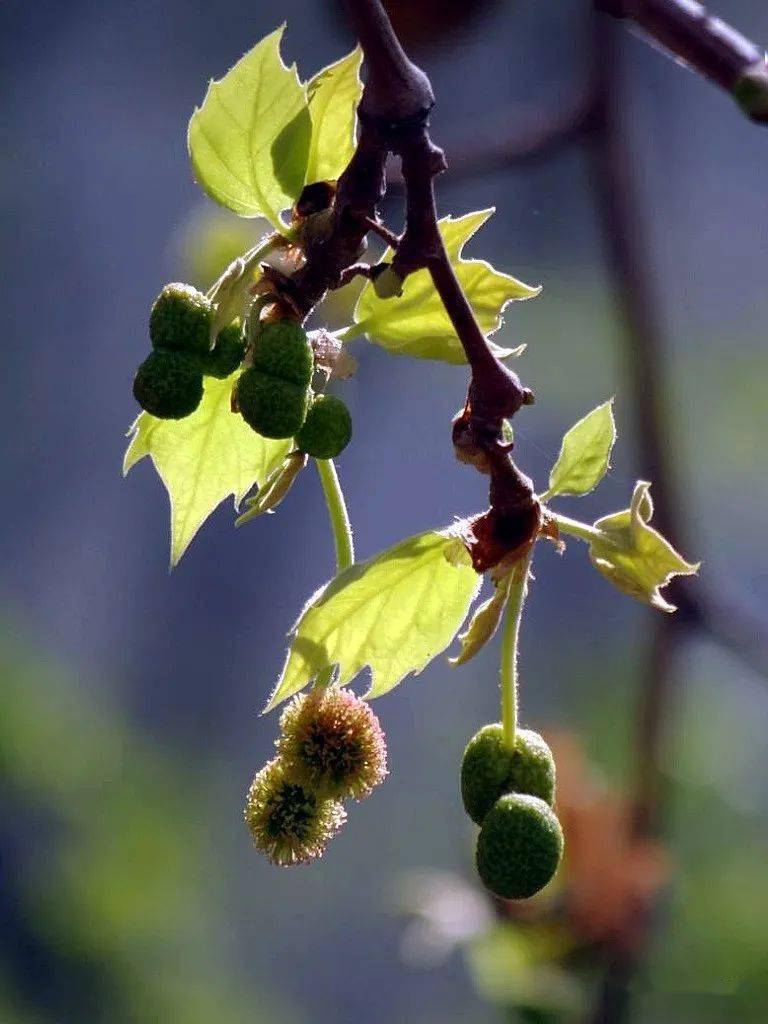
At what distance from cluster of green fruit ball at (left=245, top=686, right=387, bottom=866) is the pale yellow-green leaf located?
0.08 meters

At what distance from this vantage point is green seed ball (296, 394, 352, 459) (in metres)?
0.73

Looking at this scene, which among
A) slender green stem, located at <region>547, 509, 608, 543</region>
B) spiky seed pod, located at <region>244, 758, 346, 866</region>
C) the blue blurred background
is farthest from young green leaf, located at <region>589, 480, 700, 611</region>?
the blue blurred background

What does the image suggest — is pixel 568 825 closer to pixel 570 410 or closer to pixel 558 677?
pixel 558 677

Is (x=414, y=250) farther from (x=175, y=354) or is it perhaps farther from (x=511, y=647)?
(x=511, y=647)

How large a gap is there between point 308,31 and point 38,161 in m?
1.32

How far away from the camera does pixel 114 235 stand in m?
6.11

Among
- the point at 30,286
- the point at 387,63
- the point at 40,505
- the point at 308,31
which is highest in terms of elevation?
the point at 308,31

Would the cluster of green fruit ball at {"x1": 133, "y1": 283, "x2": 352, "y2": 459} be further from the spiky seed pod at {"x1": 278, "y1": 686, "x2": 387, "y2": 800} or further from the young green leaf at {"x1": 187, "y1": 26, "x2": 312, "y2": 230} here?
the spiky seed pod at {"x1": 278, "y1": 686, "x2": 387, "y2": 800}

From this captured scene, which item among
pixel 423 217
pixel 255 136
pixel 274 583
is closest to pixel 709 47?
pixel 423 217

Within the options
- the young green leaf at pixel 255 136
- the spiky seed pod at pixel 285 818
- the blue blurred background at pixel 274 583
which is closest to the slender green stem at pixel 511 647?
the spiky seed pod at pixel 285 818

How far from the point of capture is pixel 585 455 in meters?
0.81

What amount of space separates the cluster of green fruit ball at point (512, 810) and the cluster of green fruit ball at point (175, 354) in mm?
249

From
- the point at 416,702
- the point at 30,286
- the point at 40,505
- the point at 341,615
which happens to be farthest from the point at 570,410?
the point at 341,615

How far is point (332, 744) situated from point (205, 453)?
192mm
